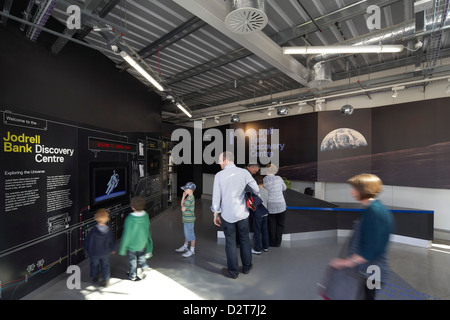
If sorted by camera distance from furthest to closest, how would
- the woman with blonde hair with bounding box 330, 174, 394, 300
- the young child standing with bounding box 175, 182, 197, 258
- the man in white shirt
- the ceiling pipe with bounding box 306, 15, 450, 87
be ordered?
the young child standing with bounding box 175, 182, 197, 258
the ceiling pipe with bounding box 306, 15, 450, 87
the man in white shirt
the woman with blonde hair with bounding box 330, 174, 394, 300

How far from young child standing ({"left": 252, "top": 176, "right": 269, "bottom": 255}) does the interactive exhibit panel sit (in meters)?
2.69

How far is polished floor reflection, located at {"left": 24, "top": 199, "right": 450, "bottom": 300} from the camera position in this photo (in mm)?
2551

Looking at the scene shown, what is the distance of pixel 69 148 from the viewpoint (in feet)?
10.4

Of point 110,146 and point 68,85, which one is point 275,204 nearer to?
point 110,146

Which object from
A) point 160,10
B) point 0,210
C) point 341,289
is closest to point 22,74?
point 0,210


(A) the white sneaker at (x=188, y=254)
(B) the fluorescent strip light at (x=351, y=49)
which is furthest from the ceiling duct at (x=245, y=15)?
(A) the white sneaker at (x=188, y=254)

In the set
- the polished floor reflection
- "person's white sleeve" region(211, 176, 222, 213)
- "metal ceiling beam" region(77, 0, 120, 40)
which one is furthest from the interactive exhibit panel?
"person's white sleeve" region(211, 176, 222, 213)

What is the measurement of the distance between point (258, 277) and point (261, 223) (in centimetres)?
95

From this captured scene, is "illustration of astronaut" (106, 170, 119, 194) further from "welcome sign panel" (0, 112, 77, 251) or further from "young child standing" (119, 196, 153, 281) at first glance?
"young child standing" (119, 196, 153, 281)

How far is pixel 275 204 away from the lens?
3.79 meters

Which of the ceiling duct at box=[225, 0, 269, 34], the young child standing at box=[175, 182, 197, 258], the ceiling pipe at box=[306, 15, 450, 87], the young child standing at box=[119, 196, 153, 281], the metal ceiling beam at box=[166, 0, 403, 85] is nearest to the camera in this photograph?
the ceiling duct at box=[225, 0, 269, 34]

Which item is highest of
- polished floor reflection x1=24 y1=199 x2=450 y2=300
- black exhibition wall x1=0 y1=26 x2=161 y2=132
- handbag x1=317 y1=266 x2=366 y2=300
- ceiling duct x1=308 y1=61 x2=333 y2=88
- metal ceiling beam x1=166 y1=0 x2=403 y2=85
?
metal ceiling beam x1=166 y1=0 x2=403 y2=85

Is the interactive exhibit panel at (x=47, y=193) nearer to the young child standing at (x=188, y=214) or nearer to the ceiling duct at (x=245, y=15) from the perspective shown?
the young child standing at (x=188, y=214)

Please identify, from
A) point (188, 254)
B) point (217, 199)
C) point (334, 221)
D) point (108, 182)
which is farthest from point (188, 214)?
point (334, 221)
